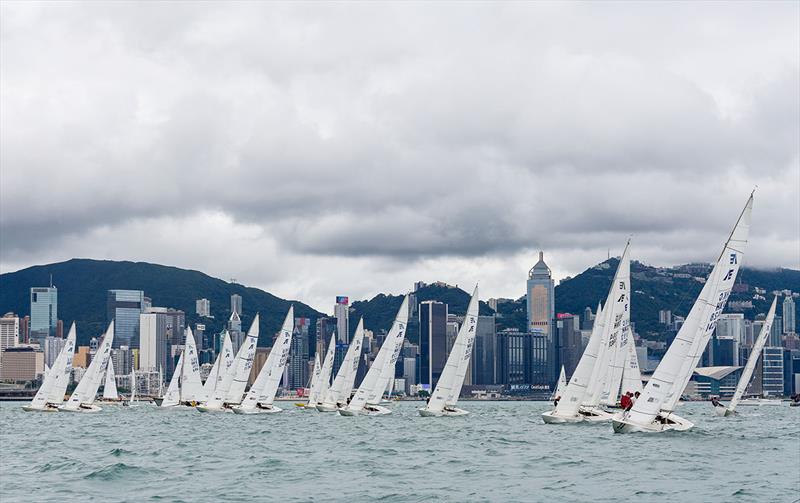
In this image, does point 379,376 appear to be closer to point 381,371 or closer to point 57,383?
point 381,371

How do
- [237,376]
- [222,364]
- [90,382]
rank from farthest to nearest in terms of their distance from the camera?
[90,382] → [222,364] → [237,376]

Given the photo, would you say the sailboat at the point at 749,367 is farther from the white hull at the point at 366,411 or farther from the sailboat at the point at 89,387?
A: the sailboat at the point at 89,387

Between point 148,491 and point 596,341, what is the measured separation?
40589 mm

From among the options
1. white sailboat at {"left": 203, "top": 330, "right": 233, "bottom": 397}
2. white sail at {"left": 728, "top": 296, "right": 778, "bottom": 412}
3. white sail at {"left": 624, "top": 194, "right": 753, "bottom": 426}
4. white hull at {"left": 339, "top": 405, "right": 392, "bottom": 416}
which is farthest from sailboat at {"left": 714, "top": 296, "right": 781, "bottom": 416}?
white sail at {"left": 624, "top": 194, "right": 753, "bottom": 426}

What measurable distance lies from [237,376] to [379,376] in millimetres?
16173

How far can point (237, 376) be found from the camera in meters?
103

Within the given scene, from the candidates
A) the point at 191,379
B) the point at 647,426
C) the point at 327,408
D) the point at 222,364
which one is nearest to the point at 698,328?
the point at 647,426

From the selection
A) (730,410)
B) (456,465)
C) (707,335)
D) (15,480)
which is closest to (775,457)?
(707,335)

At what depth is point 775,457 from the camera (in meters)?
45.6

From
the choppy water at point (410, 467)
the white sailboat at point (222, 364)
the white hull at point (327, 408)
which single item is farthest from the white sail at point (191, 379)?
the choppy water at point (410, 467)

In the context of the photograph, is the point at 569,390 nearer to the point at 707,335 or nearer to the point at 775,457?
the point at 707,335

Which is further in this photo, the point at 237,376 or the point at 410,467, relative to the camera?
the point at 237,376

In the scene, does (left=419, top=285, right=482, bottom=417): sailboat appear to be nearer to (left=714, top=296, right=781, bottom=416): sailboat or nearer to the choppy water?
the choppy water

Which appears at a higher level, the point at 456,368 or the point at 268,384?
the point at 456,368
